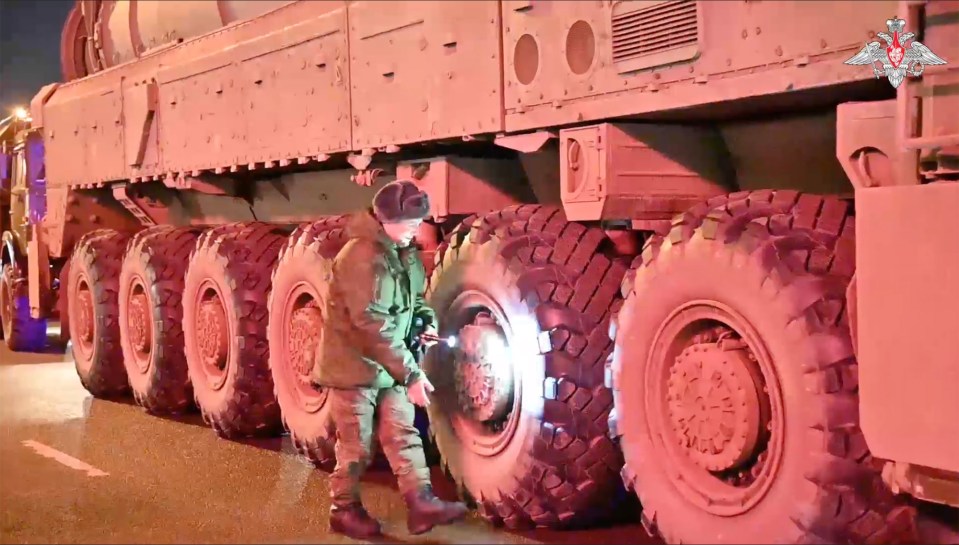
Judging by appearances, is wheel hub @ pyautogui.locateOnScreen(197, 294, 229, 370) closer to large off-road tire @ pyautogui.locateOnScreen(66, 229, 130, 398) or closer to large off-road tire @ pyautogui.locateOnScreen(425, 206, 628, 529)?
large off-road tire @ pyautogui.locateOnScreen(66, 229, 130, 398)

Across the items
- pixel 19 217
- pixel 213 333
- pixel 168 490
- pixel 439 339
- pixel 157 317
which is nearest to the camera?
pixel 439 339

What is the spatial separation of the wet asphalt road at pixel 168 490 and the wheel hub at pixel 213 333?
574 mm

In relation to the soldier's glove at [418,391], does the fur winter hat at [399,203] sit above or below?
above

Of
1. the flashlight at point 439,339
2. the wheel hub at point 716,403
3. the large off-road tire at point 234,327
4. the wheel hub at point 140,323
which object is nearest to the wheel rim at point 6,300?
the wheel hub at point 140,323

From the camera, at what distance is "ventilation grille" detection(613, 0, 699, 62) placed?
4.46 meters

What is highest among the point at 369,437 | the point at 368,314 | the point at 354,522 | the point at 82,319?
the point at 368,314

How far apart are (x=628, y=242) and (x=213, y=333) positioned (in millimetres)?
4100

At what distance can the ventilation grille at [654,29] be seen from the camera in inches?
176

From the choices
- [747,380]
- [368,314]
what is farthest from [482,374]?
[747,380]

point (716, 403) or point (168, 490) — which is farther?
point (168, 490)

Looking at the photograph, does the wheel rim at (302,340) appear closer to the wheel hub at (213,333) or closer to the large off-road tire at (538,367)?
the wheel hub at (213,333)

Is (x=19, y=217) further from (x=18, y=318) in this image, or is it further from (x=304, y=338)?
(x=304, y=338)

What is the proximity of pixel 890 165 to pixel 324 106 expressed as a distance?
3.90 metres

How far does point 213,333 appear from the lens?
8.55m
